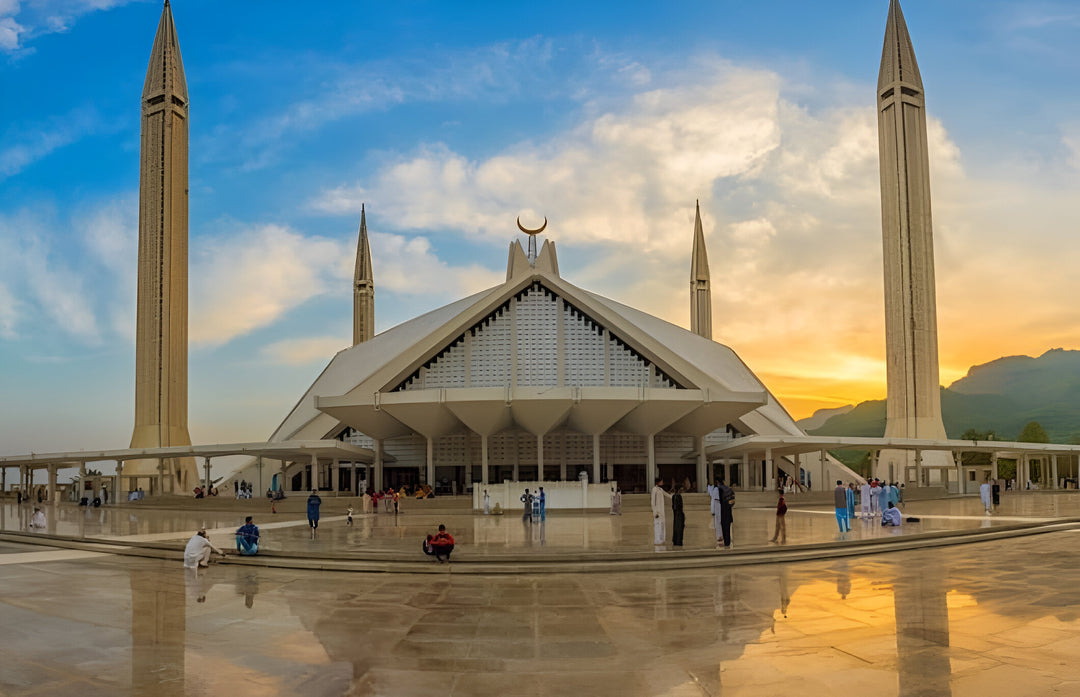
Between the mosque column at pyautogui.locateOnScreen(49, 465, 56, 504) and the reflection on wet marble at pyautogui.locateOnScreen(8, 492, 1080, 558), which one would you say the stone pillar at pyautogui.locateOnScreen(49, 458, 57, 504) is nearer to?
the mosque column at pyautogui.locateOnScreen(49, 465, 56, 504)

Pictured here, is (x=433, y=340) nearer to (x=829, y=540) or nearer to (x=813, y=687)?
(x=829, y=540)

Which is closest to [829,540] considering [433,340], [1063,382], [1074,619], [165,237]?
[1074,619]

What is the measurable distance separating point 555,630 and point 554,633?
13 centimetres

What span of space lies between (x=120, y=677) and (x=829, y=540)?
1103 centimetres

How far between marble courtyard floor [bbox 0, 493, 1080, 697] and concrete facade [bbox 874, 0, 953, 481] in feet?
117

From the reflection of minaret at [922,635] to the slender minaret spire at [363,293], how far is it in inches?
2289

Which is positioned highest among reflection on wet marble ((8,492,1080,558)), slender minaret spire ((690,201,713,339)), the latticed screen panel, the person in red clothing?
slender minaret spire ((690,201,713,339))

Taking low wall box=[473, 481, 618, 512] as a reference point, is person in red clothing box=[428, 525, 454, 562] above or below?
above

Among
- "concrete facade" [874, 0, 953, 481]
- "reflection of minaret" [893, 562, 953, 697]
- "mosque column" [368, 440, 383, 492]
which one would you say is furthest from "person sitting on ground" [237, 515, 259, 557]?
"concrete facade" [874, 0, 953, 481]

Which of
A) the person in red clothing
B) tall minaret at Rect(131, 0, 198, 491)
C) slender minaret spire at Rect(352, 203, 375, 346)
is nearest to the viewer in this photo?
the person in red clothing

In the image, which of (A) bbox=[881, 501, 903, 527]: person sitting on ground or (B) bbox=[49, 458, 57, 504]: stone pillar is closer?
(A) bbox=[881, 501, 903, 527]: person sitting on ground

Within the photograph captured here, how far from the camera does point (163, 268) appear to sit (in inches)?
1764

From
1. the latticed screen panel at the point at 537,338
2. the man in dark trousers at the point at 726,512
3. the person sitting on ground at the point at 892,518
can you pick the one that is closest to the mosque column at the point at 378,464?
the latticed screen panel at the point at 537,338

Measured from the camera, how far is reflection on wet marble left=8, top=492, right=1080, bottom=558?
530 inches
